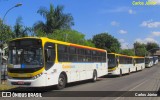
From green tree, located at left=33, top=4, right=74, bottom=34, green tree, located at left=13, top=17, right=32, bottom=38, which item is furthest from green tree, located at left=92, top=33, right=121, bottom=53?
green tree, located at left=13, top=17, right=32, bottom=38

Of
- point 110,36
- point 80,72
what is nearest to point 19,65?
point 80,72

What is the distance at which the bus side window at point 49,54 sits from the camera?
18542mm

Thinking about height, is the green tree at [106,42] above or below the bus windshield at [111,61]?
above

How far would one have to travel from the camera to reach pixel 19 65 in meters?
18.2

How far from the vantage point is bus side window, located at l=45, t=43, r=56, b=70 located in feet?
60.8

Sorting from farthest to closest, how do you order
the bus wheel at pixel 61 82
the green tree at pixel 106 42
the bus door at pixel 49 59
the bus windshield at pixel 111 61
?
the green tree at pixel 106 42 → the bus windshield at pixel 111 61 → the bus wheel at pixel 61 82 → the bus door at pixel 49 59

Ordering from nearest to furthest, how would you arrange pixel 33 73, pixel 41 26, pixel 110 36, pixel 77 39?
pixel 33 73 → pixel 77 39 → pixel 41 26 → pixel 110 36

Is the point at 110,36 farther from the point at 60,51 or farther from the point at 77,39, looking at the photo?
the point at 60,51

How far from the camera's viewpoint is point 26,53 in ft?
60.7

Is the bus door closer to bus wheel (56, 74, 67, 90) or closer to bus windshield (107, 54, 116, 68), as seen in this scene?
bus wheel (56, 74, 67, 90)

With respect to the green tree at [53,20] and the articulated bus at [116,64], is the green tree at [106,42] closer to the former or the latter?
the green tree at [53,20]

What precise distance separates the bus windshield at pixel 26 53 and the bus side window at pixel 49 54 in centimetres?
40

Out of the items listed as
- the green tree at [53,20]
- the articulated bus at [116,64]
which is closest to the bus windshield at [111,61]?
the articulated bus at [116,64]

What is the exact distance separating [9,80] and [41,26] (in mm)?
62251
